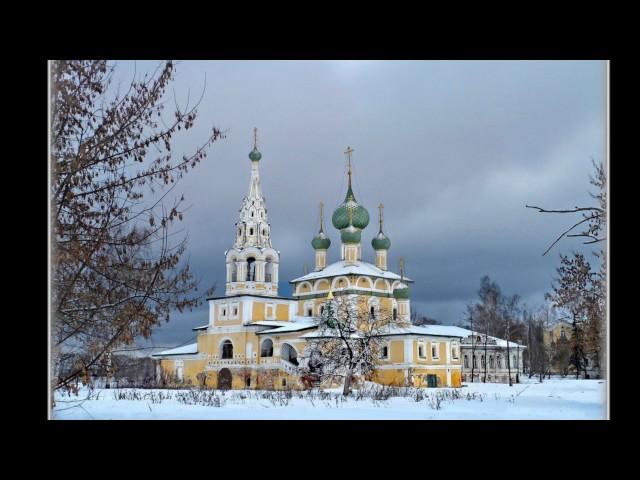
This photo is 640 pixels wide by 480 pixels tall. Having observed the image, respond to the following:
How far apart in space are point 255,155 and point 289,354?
374 inches

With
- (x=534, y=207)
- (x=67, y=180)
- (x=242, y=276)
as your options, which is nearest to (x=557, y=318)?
(x=534, y=207)

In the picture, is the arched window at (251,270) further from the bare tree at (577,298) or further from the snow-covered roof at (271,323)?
the bare tree at (577,298)

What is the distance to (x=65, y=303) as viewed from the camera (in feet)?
17.7

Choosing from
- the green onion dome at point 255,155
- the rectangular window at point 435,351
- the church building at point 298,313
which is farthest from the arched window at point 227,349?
the green onion dome at point 255,155

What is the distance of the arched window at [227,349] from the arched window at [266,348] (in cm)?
74

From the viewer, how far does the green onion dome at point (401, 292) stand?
1771cm

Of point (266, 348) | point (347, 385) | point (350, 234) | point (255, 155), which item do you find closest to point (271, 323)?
point (266, 348)

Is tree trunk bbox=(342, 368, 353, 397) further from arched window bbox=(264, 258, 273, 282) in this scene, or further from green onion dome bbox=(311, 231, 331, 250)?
green onion dome bbox=(311, 231, 331, 250)

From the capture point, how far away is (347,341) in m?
12.0

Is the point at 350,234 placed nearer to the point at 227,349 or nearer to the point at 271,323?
the point at 271,323
